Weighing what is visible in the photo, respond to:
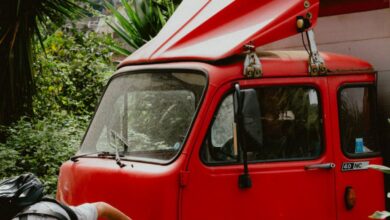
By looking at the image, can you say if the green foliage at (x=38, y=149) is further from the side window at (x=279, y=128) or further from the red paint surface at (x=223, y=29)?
the side window at (x=279, y=128)

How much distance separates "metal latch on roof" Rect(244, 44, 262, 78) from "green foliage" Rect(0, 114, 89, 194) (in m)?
4.30

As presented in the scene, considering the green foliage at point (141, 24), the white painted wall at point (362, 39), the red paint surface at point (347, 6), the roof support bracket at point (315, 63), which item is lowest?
the roof support bracket at point (315, 63)

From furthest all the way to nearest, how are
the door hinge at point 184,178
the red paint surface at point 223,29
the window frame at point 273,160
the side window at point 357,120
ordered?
1. the side window at point 357,120
2. the red paint surface at point 223,29
3. the window frame at point 273,160
4. the door hinge at point 184,178

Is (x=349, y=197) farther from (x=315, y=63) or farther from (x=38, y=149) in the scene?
(x=38, y=149)

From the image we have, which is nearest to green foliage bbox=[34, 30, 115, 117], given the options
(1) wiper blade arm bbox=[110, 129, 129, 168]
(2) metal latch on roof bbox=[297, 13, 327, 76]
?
(1) wiper blade arm bbox=[110, 129, 129, 168]

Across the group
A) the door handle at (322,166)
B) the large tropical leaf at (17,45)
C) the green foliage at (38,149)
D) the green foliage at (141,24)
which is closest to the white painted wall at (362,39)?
the door handle at (322,166)

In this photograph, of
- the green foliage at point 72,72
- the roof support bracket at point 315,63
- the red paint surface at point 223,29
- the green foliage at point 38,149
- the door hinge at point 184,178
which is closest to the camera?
the door hinge at point 184,178

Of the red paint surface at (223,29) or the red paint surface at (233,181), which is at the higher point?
the red paint surface at (223,29)

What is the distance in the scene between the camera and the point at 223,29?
5.33 m

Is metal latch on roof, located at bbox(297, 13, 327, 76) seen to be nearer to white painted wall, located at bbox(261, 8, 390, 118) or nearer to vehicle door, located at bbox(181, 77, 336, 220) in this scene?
vehicle door, located at bbox(181, 77, 336, 220)

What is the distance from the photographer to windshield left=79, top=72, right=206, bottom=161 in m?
4.88

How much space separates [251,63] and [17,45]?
5384 mm

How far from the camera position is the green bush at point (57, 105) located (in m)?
8.96

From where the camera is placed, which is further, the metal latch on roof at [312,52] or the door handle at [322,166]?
the metal latch on roof at [312,52]
